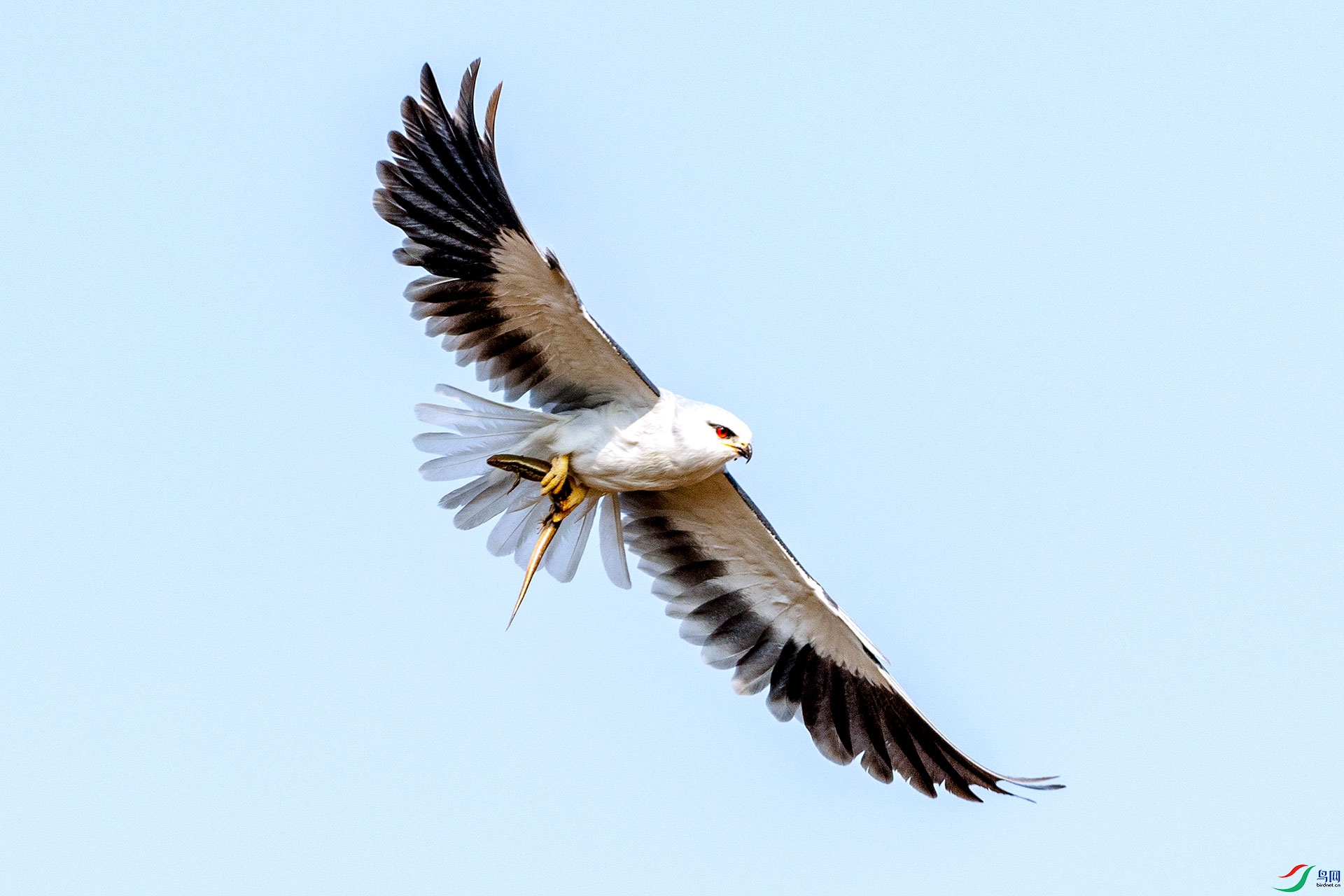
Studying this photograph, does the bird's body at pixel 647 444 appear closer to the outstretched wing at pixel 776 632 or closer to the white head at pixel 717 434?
the white head at pixel 717 434

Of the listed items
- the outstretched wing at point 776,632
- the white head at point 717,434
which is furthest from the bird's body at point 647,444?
the outstretched wing at point 776,632

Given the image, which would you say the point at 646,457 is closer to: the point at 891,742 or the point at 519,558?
the point at 519,558

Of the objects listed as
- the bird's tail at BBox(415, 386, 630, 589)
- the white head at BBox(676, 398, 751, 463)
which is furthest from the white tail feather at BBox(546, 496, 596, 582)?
the white head at BBox(676, 398, 751, 463)

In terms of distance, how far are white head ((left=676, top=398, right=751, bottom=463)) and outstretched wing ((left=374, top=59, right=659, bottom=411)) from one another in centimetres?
32

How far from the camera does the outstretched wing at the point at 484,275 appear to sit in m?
9.25

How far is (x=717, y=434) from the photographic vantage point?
9758 mm

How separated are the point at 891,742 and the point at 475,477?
3328 millimetres

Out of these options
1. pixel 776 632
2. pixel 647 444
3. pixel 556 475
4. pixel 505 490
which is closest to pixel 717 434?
pixel 647 444

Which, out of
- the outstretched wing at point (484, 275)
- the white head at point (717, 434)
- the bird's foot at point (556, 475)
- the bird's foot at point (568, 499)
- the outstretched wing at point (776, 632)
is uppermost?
the outstretched wing at point (484, 275)

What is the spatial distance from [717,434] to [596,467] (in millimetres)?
800

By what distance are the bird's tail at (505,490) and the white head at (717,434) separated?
3.01 feet

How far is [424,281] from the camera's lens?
383 inches

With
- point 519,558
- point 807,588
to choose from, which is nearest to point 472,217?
point 519,558

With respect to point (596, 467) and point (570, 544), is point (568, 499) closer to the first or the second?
Answer: point (596, 467)
